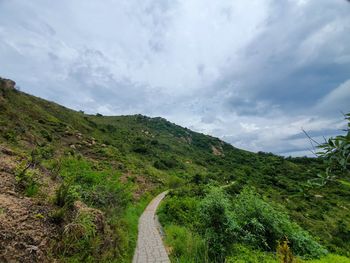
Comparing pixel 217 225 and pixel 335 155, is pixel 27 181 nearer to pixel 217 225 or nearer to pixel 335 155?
pixel 217 225

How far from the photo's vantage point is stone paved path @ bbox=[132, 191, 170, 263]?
7.89 m

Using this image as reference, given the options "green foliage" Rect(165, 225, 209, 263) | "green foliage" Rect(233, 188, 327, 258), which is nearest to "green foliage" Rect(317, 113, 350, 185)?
"green foliage" Rect(165, 225, 209, 263)

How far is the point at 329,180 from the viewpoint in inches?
58.5

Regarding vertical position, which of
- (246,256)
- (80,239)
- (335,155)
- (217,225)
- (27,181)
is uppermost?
(27,181)

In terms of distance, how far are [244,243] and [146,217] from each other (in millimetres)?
7005

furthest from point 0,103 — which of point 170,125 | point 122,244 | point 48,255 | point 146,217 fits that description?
point 170,125

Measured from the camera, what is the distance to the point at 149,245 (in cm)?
929

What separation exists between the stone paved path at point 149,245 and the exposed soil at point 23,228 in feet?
11.9

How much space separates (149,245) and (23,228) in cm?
563

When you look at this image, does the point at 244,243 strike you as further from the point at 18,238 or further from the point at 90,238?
the point at 18,238

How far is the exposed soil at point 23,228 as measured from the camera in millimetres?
4059

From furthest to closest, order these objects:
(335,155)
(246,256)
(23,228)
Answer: (246,256) → (23,228) → (335,155)

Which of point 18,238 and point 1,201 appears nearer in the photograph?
point 18,238

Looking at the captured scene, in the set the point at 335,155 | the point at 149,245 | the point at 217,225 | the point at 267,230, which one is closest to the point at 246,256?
the point at 217,225
